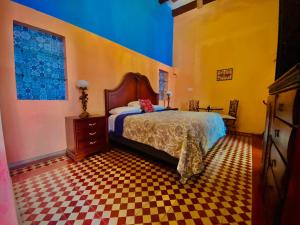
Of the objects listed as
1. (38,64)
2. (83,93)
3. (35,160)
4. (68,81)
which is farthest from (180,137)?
(38,64)

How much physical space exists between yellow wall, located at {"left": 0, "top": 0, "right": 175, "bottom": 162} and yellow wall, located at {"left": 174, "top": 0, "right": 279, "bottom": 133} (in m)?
2.81

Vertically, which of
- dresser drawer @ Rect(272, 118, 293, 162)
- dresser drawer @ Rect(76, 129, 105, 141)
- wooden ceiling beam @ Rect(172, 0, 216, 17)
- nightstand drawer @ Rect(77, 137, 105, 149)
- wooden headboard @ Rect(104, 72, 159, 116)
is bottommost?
nightstand drawer @ Rect(77, 137, 105, 149)

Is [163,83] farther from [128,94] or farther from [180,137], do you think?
[180,137]

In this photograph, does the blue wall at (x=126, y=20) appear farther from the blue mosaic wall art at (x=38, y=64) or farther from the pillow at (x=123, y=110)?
the pillow at (x=123, y=110)

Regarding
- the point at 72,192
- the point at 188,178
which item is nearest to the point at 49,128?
the point at 72,192

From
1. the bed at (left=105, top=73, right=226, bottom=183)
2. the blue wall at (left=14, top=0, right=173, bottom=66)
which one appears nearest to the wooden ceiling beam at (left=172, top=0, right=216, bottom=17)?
the blue wall at (left=14, top=0, right=173, bottom=66)

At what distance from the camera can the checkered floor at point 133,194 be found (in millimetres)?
1271

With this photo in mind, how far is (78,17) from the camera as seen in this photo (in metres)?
2.74

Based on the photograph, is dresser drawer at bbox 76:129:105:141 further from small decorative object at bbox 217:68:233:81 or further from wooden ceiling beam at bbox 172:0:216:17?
wooden ceiling beam at bbox 172:0:216:17

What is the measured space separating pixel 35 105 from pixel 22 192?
4.17ft

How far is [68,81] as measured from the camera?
8.59ft

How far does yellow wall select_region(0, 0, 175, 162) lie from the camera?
1971 millimetres

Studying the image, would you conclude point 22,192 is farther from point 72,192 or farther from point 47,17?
point 47,17

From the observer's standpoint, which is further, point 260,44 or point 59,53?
point 260,44
